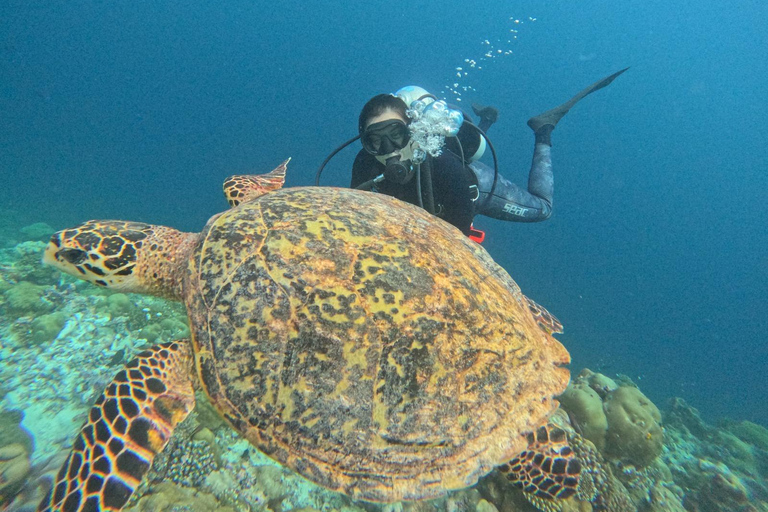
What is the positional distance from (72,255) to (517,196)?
23.2 ft

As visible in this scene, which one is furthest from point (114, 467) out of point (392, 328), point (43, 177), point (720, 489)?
point (43, 177)

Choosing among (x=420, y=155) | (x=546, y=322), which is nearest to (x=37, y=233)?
(x=420, y=155)

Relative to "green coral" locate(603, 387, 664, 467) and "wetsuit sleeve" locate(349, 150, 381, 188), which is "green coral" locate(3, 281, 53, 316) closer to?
"wetsuit sleeve" locate(349, 150, 381, 188)

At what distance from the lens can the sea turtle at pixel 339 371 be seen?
1676 mm

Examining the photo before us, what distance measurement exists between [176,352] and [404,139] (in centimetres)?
347

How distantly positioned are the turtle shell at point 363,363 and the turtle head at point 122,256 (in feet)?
2.60

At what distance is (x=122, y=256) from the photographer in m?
2.47

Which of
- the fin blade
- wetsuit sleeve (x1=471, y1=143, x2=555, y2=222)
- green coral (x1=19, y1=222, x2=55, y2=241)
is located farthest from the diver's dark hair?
green coral (x1=19, y1=222, x2=55, y2=241)

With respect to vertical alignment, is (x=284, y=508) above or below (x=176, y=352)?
below

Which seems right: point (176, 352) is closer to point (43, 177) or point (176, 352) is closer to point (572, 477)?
point (572, 477)

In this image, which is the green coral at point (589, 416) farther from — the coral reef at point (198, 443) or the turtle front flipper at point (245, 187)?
the turtle front flipper at point (245, 187)

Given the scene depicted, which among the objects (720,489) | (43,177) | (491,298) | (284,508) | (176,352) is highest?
(43,177)

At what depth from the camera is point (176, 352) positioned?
2.05 metres

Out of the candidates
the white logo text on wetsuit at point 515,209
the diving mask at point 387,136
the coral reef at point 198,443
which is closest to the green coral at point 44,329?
the coral reef at point 198,443
